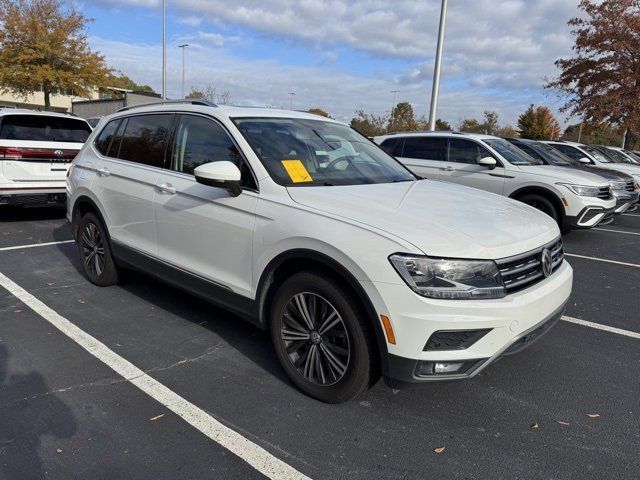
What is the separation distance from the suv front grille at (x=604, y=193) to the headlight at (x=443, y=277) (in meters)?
6.84

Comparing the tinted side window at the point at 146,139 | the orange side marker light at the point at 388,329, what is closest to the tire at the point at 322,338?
the orange side marker light at the point at 388,329

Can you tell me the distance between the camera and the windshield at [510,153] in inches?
347

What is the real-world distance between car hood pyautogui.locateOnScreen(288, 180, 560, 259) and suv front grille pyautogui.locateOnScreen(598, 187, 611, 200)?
18.2ft

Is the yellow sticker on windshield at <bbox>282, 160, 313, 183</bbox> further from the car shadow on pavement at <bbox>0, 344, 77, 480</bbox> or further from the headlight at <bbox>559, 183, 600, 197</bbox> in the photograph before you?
the headlight at <bbox>559, 183, 600, 197</bbox>

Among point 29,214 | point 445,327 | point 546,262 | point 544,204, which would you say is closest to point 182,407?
point 445,327

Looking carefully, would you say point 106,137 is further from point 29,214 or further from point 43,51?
point 43,51

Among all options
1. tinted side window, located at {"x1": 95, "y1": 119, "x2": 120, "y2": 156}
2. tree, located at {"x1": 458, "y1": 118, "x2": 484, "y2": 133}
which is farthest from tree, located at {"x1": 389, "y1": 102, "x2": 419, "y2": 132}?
tinted side window, located at {"x1": 95, "y1": 119, "x2": 120, "y2": 156}

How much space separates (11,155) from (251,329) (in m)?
5.44

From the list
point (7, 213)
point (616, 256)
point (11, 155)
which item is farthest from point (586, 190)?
point (7, 213)

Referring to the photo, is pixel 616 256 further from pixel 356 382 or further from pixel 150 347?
pixel 150 347

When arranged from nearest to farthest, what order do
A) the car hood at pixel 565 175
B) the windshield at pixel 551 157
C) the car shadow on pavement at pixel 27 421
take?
the car shadow on pavement at pixel 27 421 → the car hood at pixel 565 175 → the windshield at pixel 551 157

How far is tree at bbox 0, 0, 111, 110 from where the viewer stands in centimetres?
2148

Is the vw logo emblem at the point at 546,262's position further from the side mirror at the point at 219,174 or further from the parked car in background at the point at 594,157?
the parked car in background at the point at 594,157

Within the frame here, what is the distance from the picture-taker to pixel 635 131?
19.5 meters
